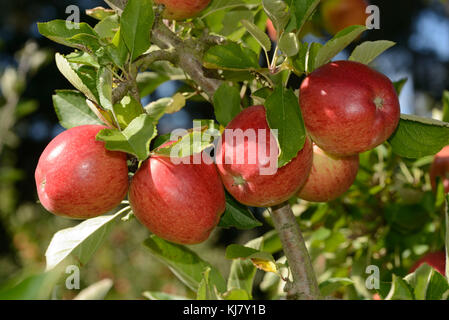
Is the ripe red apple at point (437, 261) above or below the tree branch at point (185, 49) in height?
below

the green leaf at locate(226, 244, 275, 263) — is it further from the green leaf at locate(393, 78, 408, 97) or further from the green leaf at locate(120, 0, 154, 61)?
the green leaf at locate(393, 78, 408, 97)

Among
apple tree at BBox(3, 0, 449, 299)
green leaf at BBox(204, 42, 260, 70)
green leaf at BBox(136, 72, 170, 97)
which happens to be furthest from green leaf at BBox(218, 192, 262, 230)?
green leaf at BBox(136, 72, 170, 97)

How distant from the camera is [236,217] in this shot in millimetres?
730

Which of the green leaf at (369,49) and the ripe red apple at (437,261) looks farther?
the ripe red apple at (437,261)

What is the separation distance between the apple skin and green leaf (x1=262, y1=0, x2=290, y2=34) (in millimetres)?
130

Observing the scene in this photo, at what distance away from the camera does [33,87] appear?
560cm

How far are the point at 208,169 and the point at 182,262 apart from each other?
22 cm

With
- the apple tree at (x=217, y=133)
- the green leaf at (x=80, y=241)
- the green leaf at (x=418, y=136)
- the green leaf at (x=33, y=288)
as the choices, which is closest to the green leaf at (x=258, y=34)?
the apple tree at (x=217, y=133)

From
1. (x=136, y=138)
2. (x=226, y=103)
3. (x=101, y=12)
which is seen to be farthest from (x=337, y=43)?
(x=101, y=12)

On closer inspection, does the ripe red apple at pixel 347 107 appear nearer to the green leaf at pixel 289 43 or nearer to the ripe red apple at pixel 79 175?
the green leaf at pixel 289 43

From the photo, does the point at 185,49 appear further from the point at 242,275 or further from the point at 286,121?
the point at 242,275

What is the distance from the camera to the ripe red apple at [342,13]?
45.0 inches

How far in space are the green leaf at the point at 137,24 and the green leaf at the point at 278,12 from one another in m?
0.16

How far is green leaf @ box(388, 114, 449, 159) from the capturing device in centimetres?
67
